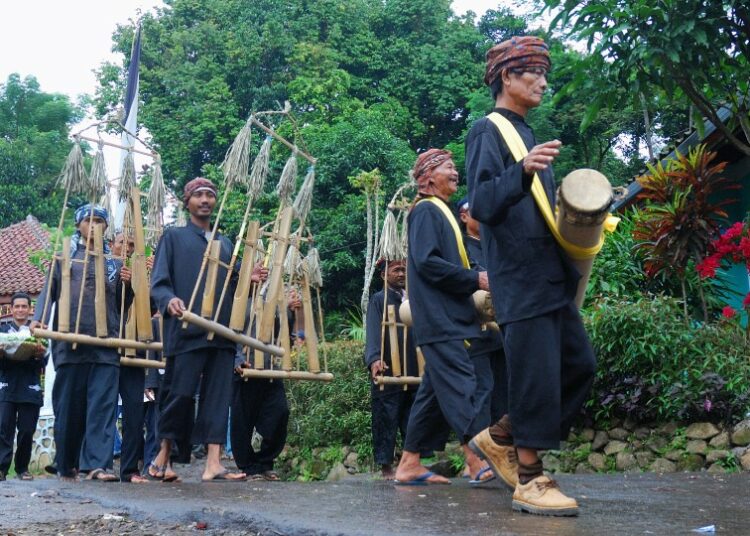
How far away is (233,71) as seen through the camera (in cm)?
3266

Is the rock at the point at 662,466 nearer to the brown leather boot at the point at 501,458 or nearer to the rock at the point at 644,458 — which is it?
the rock at the point at 644,458

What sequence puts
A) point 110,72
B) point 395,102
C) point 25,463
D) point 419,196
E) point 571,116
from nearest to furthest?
point 419,196, point 25,463, point 571,116, point 395,102, point 110,72

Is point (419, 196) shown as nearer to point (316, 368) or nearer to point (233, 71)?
point (316, 368)

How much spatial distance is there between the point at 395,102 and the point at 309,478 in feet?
66.8

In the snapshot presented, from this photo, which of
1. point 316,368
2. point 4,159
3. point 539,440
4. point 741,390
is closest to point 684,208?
point 741,390

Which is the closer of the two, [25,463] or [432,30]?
[25,463]

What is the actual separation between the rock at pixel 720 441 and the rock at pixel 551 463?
5.14 ft

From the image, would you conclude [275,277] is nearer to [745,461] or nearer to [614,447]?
[614,447]

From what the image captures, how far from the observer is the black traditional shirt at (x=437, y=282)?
6156 millimetres

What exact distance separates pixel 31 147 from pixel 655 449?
41.4 m

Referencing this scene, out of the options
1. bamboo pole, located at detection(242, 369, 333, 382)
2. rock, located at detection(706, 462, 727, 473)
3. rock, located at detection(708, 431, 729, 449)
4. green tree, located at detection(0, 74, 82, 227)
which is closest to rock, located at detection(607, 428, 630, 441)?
rock, located at detection(708, 431, 729, 449)

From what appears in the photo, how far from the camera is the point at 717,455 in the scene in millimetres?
8531

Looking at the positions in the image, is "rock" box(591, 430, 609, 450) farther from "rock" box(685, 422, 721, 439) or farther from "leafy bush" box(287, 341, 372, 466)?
"leafy bush" box(287, 341, 372, 466)

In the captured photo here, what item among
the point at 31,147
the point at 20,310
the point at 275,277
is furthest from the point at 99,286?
the point at 31,147
